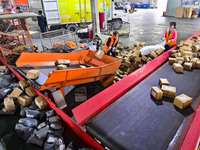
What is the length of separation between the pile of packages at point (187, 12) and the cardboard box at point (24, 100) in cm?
2043

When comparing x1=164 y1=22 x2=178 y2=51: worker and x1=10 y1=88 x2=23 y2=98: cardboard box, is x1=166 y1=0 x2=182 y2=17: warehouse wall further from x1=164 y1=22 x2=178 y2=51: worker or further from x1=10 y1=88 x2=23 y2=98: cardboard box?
x1=10 y1=88 x2=23 y2=98: cardboard box

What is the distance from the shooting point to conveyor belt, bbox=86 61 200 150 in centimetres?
180

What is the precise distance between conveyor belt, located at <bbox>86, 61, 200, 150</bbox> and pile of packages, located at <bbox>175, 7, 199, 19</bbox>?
18.6m

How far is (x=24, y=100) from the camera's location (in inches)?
133

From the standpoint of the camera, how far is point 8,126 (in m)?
3.16

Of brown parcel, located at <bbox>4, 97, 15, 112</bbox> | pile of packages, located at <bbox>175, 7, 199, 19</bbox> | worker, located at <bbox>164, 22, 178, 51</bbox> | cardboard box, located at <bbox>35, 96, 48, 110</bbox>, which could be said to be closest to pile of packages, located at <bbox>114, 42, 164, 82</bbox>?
worker, located at <bbox>164, 22, 178, 51</bbox>

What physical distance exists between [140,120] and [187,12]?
20197mm

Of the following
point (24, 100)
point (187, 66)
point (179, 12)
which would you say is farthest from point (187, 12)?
point (24, 100)

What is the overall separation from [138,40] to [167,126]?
786cm

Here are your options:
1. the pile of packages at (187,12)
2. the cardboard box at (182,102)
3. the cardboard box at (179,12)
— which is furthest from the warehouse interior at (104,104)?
the cardboard box at (179,12)

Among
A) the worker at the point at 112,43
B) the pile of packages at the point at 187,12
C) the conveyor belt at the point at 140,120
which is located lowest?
the conveyor belt at the point at 140,120

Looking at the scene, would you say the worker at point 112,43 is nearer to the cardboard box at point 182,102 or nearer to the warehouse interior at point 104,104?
the warehouse interior at point 104,104

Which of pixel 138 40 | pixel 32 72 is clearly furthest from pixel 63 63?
pixel 138 40

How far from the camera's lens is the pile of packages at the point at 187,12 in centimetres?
1691
